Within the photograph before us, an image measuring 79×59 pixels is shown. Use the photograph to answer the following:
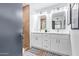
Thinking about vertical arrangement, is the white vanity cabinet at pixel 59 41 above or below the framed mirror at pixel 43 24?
below

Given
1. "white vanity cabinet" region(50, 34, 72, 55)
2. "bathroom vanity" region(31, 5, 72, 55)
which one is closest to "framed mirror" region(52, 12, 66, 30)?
"bathroom vanity" region(31, 5, 72, 55)

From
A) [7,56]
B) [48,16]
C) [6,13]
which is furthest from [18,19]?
[48,16]

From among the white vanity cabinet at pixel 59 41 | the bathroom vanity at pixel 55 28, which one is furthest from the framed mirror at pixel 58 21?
the white vanity cabinet at pixel 59 41

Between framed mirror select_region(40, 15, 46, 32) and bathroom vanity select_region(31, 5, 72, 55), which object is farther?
bathroom vanity select_region(31, 5, 72, 55)

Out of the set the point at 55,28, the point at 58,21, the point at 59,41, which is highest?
the point at 58,21

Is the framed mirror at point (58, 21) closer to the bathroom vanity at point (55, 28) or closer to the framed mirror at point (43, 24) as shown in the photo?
the bathroom vanity at point (55, 28)

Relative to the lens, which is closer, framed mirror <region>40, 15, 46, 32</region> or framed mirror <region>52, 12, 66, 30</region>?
framed mirror <region>40, 15, 46, 32</region>

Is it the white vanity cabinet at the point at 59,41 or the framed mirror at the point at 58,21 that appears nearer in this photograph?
the white vanity cabinet at the point at 59,41

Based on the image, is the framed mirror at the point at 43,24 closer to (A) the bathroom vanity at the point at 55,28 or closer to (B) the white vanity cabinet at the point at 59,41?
(A) the bathroom vanity at the point at 55,28

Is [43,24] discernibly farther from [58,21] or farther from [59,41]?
[59,41]

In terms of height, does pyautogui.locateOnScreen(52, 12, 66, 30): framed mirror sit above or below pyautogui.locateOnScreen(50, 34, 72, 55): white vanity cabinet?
above

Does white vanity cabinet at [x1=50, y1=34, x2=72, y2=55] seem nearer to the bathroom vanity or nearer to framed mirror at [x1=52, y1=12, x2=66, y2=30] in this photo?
the bathroom vanity

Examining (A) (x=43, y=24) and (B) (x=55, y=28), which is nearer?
(A) (x=43, y=24)

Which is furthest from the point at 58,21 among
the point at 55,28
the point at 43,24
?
the point at 43,24
